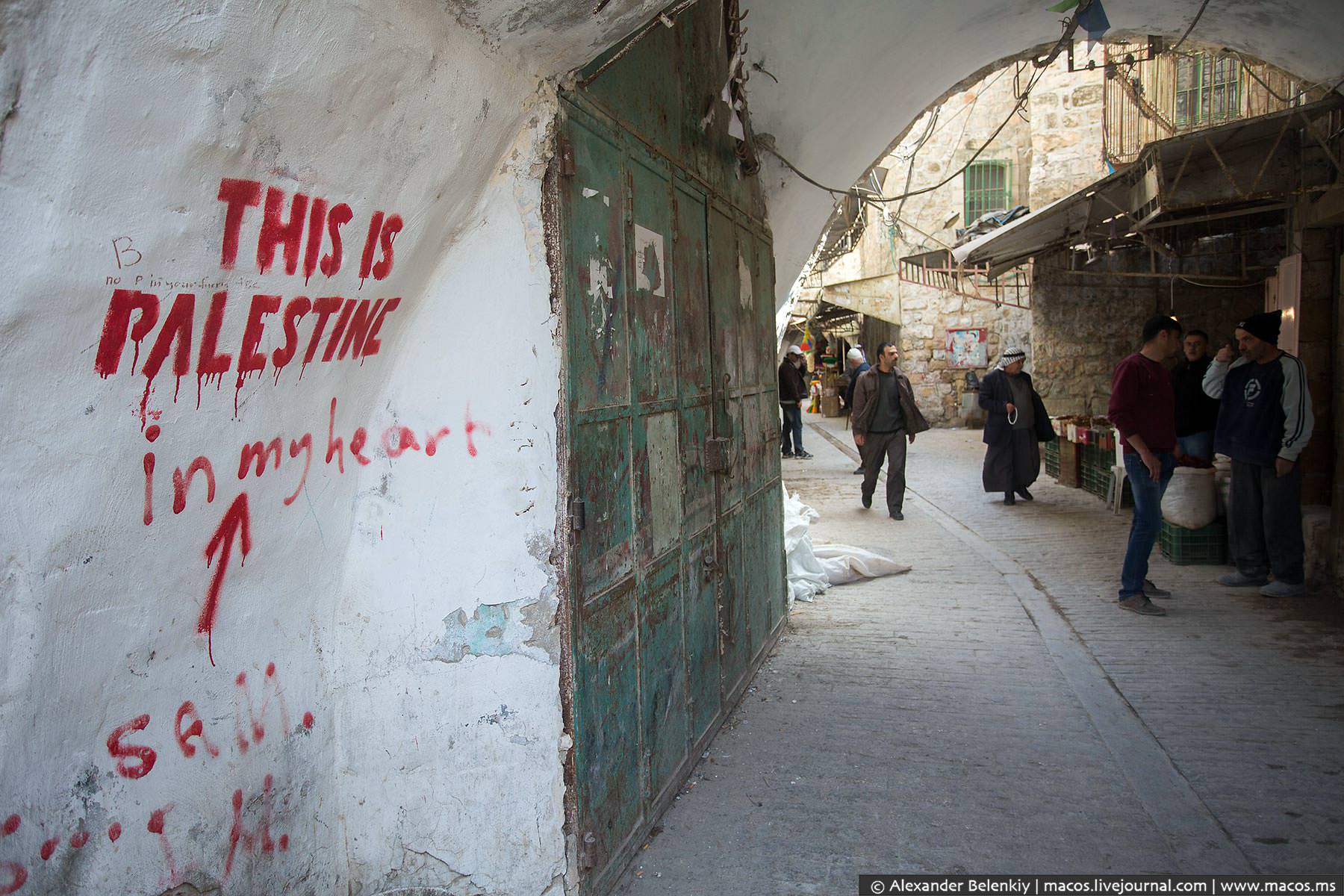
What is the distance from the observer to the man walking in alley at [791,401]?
14.2m

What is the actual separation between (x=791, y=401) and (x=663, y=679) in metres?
11.5

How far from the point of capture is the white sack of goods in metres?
6.89

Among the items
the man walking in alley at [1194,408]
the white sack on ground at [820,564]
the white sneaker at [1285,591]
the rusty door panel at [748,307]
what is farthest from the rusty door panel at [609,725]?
the man walking in alley at [1194,408]

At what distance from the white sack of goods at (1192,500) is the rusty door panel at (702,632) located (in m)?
4.73

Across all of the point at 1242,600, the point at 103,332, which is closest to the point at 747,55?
the point at 103,332

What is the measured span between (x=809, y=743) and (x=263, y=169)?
10.6 feet

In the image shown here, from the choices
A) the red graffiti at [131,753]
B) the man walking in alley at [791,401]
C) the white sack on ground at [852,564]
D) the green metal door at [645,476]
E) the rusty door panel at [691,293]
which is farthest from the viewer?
the man walking in alley at [791,401]

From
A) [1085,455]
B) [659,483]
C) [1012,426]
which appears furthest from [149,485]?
[1085,455]

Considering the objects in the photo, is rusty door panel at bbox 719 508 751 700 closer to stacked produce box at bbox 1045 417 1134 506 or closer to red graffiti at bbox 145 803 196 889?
red graffiti at bbox 145 803 196 889

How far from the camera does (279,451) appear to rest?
2.30 m

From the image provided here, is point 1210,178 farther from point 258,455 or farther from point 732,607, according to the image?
point 258,455

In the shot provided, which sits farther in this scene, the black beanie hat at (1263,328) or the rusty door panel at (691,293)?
the black beanie hat at (1263,328)

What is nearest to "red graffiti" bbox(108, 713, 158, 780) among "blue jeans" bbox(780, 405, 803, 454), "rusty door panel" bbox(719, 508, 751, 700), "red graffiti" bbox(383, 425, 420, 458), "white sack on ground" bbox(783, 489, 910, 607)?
"red graffiti" bbox(383, 425, 420, 458)

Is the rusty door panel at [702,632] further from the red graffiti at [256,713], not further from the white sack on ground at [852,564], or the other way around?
the white sack on ground at [852,564]
